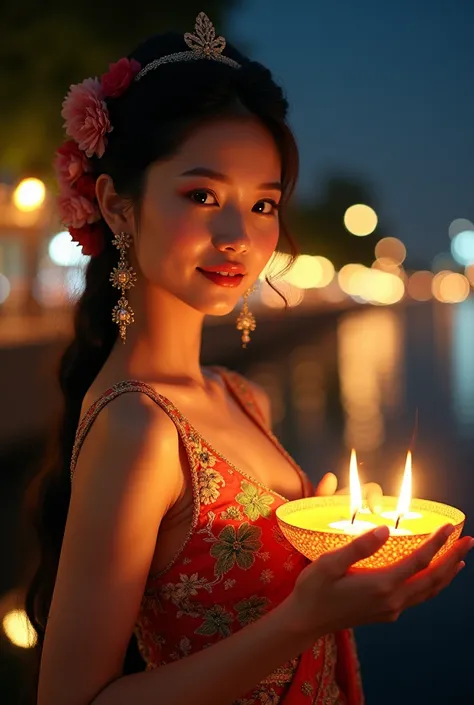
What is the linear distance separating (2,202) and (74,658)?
Answer: 85.3ft

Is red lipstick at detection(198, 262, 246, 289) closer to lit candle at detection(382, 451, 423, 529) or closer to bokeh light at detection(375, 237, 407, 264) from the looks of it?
lit candle at detection(382, 451, 423, 529)

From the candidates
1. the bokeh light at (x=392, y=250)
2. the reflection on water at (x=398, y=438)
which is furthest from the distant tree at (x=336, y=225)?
the reflection on water at (x=398, y=438)

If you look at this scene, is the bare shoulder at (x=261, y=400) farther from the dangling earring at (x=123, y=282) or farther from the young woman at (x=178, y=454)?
the dangling earring at (x=123, y=282)

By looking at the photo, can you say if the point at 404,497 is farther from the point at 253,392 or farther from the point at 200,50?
the point at 200,50

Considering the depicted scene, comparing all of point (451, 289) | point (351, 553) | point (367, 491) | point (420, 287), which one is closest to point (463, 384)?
point (367, 491)

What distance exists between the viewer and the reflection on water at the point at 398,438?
5.62 m

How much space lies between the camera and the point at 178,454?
2.01 m

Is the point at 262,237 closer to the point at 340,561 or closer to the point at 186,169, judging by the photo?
the point at 186,169

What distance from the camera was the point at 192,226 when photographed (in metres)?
2.12

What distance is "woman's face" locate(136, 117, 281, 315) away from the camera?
6.98 ft

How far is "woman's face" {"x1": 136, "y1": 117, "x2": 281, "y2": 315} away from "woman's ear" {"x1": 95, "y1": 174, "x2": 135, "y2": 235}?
115mm

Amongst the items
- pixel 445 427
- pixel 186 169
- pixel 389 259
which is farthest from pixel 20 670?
pixel 389 259

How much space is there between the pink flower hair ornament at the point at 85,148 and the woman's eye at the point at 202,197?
336 mm

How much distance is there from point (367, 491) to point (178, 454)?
444 millimetres
